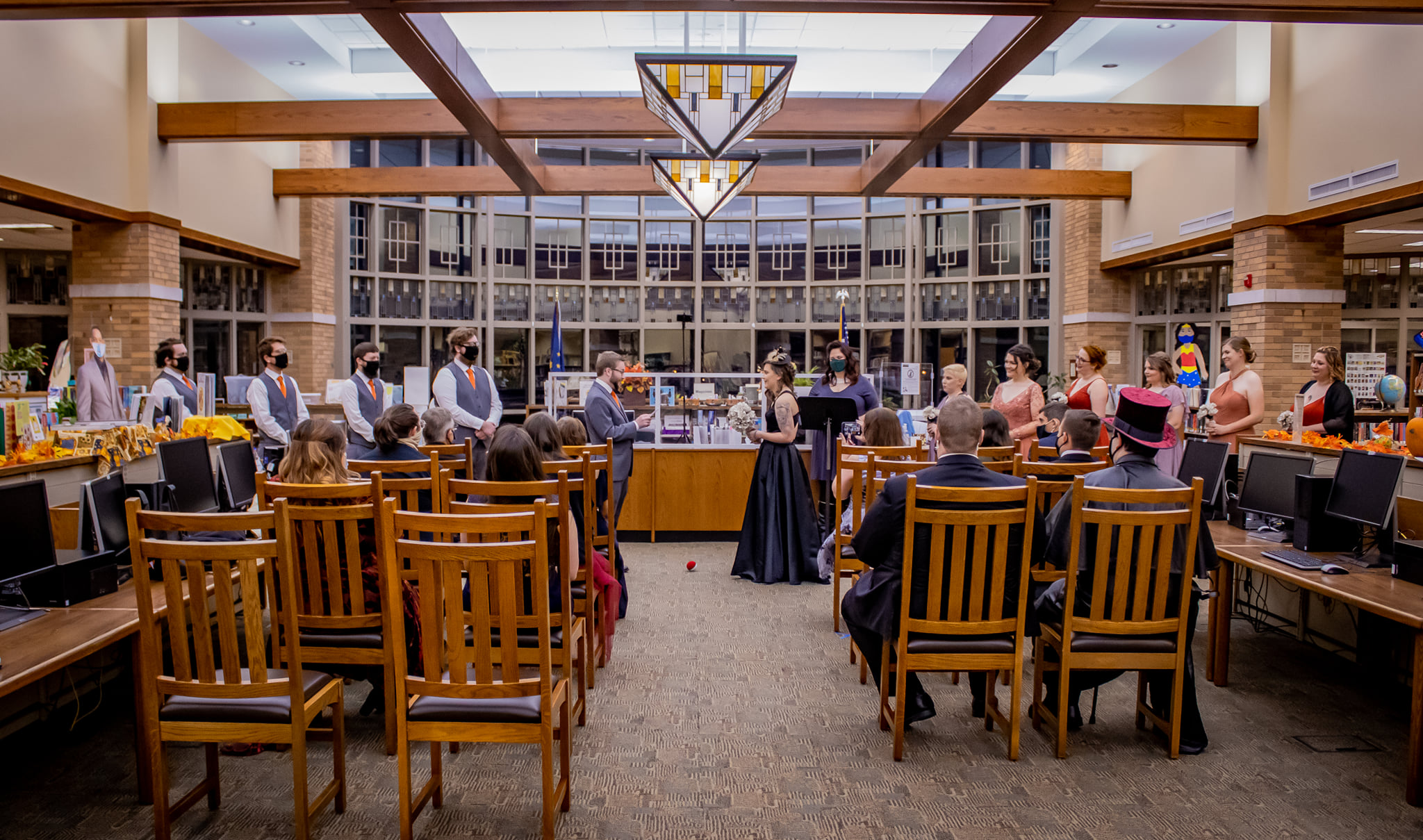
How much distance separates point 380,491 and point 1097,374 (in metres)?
5.19

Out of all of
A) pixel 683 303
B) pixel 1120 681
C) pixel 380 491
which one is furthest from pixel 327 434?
pixel 683 303

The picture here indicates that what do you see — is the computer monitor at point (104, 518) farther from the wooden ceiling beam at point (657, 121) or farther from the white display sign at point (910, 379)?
the white display sign at point (910, 379)

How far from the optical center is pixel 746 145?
36.7 ft

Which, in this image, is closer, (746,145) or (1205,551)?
(1205,551)

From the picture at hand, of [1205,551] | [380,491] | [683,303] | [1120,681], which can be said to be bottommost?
[1120,681]

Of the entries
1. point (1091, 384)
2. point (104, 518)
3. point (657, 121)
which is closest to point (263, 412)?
point (104, 518)

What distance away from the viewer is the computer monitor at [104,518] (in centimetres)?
289

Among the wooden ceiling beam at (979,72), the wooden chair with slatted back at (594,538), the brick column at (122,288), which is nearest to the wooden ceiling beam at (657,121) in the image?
the wooden ceiling beam at (979,72)

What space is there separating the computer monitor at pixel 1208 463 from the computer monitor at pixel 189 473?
4.55 m

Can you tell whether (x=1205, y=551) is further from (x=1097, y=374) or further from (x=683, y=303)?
(x=683, y=303)

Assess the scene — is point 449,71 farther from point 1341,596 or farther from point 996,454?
point 1341,596

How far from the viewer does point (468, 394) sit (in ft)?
20.0

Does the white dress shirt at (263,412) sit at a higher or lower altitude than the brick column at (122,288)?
lower

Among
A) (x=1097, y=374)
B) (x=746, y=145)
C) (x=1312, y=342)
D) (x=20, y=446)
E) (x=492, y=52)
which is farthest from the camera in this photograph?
(x=746, y=145)
